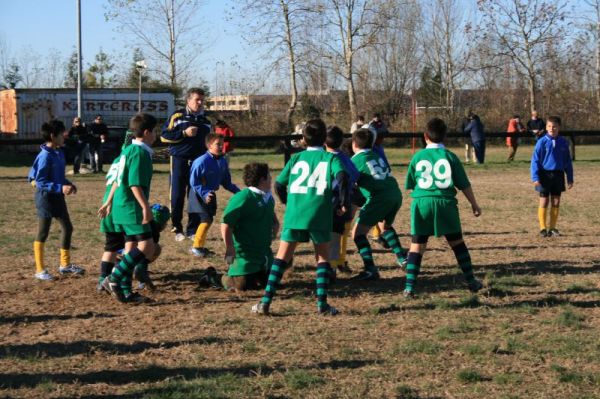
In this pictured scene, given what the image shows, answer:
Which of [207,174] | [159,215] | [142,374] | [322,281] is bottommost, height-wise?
[142,374]

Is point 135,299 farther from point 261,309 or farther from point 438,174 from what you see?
point 438,174

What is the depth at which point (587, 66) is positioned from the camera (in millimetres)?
44938

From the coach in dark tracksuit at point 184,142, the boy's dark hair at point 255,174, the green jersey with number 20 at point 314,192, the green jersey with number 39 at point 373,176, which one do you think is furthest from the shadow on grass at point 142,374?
the coach in dark tracksuit at point 184,142

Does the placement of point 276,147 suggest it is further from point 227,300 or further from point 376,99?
point 227,300

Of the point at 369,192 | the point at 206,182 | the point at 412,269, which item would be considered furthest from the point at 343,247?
the point at 206,182

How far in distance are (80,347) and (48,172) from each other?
10.3ft

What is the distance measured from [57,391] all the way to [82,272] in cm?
413

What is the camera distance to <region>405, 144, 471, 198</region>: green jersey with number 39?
764cm

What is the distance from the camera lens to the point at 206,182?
392 inches

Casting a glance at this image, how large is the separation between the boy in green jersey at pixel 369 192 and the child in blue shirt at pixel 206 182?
A: 5.72 feet

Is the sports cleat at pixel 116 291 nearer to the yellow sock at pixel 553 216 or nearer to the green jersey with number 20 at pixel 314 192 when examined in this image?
the green jersey with number 20 at pixel 314 192

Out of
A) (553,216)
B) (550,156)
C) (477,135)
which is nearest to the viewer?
(550,156)

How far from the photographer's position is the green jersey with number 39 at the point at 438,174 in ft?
25.1

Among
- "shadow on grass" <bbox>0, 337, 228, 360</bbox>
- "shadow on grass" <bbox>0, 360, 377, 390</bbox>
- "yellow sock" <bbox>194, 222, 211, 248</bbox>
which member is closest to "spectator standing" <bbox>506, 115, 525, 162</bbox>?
"yellow sock" <bbox>194, 222, 211, 248</bbox>
